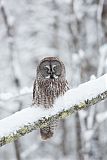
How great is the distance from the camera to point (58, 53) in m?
12.7

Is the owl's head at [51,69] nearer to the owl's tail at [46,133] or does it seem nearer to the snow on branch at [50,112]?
the owl's tail at [46,133]

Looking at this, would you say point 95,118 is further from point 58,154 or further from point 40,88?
point 58,154

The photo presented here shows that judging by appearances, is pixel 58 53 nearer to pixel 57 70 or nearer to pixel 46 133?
pixel 46 133

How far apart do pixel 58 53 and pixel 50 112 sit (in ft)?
29.6

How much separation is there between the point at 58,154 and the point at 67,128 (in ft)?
2.29

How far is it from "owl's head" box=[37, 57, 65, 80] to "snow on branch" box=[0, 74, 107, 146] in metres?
1.36

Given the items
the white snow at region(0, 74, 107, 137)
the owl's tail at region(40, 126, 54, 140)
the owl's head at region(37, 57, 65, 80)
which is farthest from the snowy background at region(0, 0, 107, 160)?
the white snow at region(0, 74, 107, 137)

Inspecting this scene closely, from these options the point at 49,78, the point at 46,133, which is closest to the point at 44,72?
the point at 49,78

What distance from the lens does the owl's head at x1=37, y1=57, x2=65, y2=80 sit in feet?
17.1

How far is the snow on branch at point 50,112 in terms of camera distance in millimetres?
3578

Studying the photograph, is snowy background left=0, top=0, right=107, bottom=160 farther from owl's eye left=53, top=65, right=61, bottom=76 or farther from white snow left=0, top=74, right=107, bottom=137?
white snow left=0, top=74, right=107, bottom=137

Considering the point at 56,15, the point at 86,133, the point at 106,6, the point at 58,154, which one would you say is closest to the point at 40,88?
the point at 86,133

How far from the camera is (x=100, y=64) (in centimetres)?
861

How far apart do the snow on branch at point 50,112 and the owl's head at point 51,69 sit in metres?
1.36
